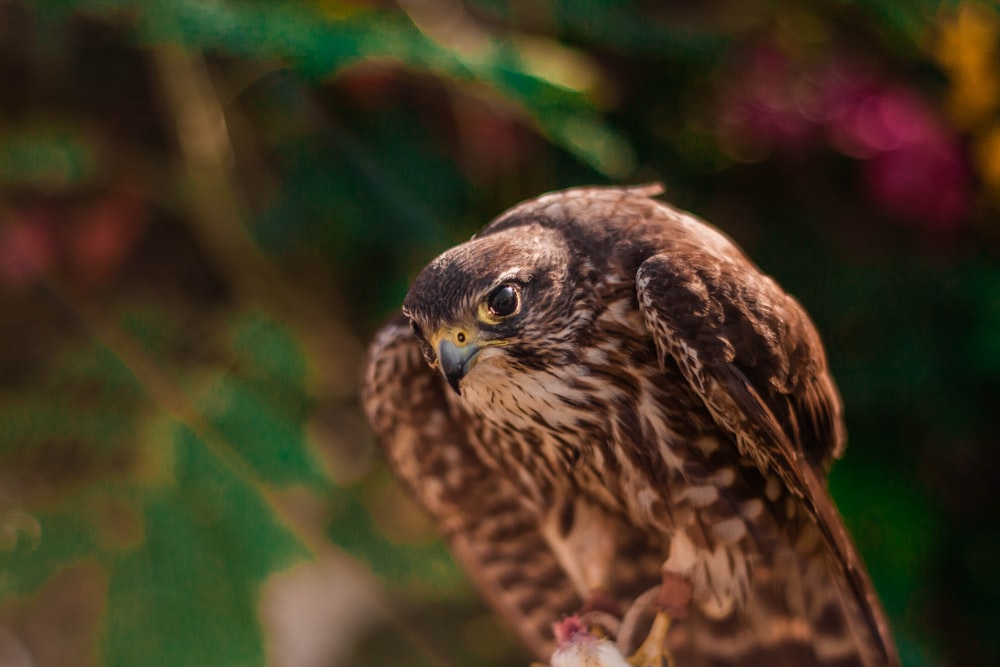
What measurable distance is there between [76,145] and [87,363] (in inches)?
19.2

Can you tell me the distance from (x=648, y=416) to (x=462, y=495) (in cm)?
40

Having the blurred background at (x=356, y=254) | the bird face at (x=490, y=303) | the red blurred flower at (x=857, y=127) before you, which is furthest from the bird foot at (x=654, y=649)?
the red blurred flower at (x=857, y=127)

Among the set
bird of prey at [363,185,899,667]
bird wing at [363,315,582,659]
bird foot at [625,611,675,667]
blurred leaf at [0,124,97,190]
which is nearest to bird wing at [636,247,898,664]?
bird of prey at [363,185,899,667]

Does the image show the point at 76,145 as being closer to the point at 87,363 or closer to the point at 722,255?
the point at 87,363

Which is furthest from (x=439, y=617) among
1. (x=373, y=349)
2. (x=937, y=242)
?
(x=937, y=242)

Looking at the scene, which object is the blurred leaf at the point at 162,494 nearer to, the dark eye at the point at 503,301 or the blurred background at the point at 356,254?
the blurred background at the point at 356,254

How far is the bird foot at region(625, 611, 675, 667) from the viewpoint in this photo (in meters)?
1.25

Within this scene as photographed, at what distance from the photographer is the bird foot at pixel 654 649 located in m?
1.25

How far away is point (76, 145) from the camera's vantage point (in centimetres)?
219

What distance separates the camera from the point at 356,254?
251cm

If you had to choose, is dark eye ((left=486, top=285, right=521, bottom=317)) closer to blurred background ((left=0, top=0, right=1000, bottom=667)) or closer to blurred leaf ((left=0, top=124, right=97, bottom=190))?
blurred background ((left=0, top=0, right=1000, bottom=667))

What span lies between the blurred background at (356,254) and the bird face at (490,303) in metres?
0.75

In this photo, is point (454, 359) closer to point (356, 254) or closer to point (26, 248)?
point (356, 254)

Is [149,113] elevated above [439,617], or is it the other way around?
[149,113]
